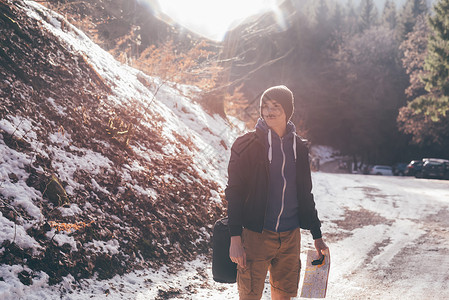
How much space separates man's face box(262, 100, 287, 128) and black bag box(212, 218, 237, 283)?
73 cm

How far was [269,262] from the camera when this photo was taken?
2.51 m

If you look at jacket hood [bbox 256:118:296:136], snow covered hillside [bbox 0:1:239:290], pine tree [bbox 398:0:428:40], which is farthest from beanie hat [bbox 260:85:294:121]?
pine tree [bbox 398:0:428:40]

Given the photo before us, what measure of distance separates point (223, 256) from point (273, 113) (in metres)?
1.00

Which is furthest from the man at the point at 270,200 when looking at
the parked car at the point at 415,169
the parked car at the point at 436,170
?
the parked car at the point at 415,169

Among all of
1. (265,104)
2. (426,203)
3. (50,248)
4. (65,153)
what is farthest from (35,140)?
(426,203)

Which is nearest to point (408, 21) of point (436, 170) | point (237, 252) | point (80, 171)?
point (436, 170)

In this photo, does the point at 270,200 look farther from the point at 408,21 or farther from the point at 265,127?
the point at 408,21

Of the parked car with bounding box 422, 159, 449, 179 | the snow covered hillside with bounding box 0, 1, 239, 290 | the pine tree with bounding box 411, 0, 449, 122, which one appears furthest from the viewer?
the parked car with bounding box 422, 159, 449, 179

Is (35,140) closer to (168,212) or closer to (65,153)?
(65,153)

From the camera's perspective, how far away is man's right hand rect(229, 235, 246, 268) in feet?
7.79

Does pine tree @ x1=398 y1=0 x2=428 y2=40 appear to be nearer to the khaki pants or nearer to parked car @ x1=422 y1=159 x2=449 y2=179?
parked car @ x1=422 y1=159 x2=449 y2=179

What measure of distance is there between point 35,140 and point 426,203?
368 inches

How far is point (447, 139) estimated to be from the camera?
42.7 metres

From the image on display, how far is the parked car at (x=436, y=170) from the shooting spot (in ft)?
85.2
